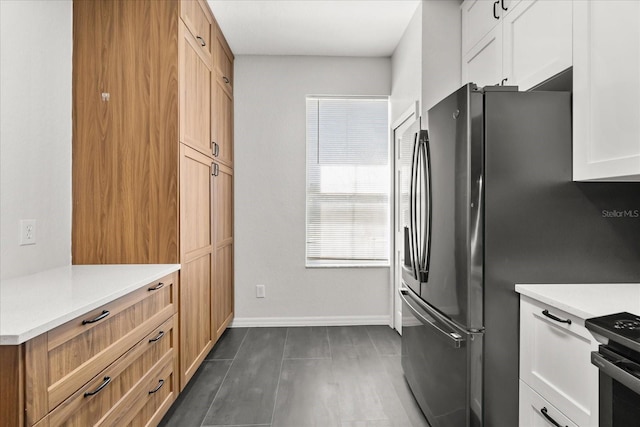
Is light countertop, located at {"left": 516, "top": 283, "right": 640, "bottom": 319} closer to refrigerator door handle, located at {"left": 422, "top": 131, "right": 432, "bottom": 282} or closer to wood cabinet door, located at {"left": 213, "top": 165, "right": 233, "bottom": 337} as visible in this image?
refrigerator door handle, located at {"left": 422, "top": 131, "right": 432, "bottom": 282}

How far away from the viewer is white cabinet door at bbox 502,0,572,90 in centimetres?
171

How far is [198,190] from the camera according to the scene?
2.67 meters

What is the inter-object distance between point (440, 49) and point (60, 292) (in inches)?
109

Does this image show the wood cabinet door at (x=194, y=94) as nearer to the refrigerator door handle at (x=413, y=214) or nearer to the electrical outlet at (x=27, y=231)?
the electrical outlet at (x=27, y=231)

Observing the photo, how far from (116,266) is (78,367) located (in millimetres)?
937

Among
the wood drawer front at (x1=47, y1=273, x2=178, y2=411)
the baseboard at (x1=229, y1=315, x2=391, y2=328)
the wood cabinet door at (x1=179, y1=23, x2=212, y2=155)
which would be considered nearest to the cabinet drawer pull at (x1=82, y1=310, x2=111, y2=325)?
the wood drawer front at (x1=47, y1=273, x2=178, y2=411)

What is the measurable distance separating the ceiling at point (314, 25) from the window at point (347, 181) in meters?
0.52

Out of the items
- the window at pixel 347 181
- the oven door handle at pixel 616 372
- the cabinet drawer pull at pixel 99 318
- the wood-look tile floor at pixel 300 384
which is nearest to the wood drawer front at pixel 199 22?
the window at pixel 347 181

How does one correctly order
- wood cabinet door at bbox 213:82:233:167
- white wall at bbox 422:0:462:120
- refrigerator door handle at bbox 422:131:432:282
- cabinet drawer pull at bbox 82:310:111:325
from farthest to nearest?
wood cabinet door at bbox 213:82:233:167 < white wall at bbox 422:0:462:120 < refrigerator door handle at bbox 422:131:432:282 < cabinet drawer pull at bbox 82:310:111:325

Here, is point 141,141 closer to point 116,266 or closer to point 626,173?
point 116,266

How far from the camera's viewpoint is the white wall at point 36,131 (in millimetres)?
1706

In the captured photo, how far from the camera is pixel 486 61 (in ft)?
7.98

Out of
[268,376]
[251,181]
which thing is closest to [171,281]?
[268,376]

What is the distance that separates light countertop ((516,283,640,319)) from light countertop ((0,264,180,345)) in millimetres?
1625
